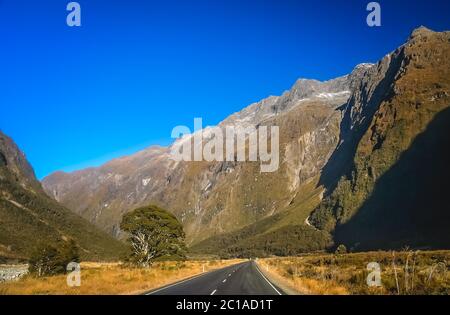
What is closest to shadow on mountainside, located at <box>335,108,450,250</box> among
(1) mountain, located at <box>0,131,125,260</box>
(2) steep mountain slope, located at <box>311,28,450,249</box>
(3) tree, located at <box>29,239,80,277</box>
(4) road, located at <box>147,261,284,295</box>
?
(2) steep mountain slope, located at <box>311,28,450,249</box>

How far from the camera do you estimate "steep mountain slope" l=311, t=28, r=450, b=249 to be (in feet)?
Answer: 458

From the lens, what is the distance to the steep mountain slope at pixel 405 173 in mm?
139500

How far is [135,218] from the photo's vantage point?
6122 centimetres

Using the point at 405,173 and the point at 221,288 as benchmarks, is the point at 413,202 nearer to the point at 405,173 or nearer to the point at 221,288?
the point at 405,173

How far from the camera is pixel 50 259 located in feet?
164

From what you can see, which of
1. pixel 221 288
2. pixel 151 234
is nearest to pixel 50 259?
pixel 151 234

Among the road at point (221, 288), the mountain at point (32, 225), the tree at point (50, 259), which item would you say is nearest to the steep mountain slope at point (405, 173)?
the mountain at point (32, 225)

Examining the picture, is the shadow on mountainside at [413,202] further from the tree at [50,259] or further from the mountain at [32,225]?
the tree at [50,259]

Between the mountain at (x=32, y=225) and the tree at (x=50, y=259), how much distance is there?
66.1 m

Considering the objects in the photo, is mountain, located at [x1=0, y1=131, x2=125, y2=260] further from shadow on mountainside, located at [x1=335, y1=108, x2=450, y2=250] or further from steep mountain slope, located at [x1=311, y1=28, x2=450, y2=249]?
steep mountain slope, located at [x1=311, y1=28, x2=450, y2=249]

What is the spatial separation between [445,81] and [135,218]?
154 metres

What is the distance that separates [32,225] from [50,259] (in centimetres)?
10265
